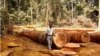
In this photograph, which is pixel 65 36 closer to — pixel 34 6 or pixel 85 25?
pixel 85 25

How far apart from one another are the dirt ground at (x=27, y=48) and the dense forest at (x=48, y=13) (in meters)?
0.34

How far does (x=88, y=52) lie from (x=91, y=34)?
0.42 meters

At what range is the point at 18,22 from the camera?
3.98 m

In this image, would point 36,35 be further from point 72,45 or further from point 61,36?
point 72,45

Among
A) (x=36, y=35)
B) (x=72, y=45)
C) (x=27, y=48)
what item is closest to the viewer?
(x=27, y=48)

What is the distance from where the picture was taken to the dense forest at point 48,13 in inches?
158

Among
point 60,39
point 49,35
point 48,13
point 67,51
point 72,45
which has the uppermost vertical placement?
point 48,13

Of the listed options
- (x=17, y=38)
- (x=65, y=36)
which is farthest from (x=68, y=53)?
(x=17, y=38)

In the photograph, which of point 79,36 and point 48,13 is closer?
point 48,13

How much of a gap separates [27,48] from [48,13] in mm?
885

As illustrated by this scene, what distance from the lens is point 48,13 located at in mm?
4102

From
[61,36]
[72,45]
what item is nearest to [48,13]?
[61,36]

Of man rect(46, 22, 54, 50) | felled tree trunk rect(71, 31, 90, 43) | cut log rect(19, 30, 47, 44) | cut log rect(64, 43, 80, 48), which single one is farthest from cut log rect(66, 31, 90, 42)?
cut log rect(19, 30, 47, 44)

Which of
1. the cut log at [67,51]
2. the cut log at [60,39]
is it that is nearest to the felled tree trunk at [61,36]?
the cut log at [60,39]
